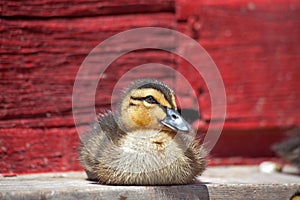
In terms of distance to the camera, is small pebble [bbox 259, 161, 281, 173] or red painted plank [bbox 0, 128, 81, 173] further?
small pebble [bbox 259, 161, 281, 173]

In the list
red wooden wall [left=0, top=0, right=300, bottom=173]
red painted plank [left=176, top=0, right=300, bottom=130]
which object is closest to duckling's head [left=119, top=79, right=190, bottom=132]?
red wooden wall [left=0, top=0, right=300, bottom=173]

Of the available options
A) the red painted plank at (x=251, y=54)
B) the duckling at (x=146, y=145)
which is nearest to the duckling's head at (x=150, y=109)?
the duckling at (x=146, y=145)

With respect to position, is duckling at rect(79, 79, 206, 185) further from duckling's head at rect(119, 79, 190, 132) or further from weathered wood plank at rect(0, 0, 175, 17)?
weathered wood plank at rect(0, 0, 175, 17)

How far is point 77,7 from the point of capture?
439cm

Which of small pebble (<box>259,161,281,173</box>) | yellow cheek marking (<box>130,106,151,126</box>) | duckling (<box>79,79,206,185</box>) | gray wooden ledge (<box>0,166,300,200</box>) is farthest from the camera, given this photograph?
small pebble (<box>259,161,281,173</box>)

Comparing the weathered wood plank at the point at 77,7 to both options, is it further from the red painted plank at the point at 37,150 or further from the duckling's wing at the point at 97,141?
the duckling's wing at the point at 97,141

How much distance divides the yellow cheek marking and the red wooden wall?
3.38 feet

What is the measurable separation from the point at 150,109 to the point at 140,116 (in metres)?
0.07

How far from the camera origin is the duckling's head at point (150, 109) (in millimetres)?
3311

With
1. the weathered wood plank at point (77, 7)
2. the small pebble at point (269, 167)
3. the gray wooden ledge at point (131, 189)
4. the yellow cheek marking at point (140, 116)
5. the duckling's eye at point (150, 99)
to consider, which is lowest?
the small pebble at point (269, 167)

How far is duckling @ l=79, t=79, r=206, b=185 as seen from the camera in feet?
10.8

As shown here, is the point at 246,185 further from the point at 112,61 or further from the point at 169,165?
the point at 112,61

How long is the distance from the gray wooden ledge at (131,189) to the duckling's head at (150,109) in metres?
0.28

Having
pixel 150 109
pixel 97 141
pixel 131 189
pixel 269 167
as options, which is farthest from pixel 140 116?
pixel 269 167
